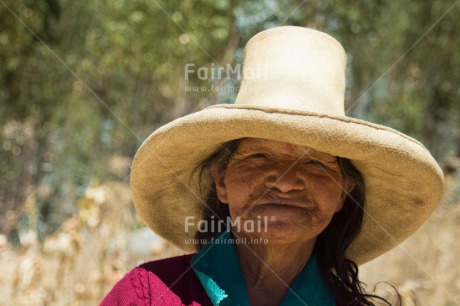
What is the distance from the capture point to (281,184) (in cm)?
197

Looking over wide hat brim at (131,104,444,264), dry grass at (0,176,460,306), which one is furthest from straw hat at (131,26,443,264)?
dry grass at (0,176,460,306)

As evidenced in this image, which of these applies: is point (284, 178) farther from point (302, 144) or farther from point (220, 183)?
point (220, 183)

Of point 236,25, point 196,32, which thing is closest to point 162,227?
point 196,32

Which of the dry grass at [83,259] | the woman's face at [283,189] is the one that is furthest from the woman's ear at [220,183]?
the dry grass at [83,259]

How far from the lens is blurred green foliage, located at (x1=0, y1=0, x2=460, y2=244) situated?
7156 mm

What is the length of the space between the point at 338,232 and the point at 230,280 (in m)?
0.49

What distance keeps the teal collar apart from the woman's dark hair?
0.06m

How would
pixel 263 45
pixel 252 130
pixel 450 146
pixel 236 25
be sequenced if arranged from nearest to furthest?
pixel 252 130 → pixel 263 45 → pixel 236 25 → pixel 450 146

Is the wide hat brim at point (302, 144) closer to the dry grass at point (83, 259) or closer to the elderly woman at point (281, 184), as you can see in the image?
the elderly woman at point (281, 184)

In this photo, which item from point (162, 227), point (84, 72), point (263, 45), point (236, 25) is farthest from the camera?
point (84, 72)

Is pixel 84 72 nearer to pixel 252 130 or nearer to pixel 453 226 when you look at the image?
pixel 453 226

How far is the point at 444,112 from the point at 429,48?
7.64 feet

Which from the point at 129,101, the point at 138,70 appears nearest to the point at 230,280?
the point at 138,70

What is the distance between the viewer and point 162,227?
2482 mm
